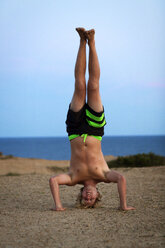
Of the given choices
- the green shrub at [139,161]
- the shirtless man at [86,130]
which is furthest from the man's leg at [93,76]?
the green shrub at [139,161]

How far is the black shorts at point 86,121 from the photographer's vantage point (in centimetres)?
626

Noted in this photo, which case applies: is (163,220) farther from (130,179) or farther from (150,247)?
(130,179)

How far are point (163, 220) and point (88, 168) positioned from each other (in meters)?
1.67

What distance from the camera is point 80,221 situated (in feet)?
18.4

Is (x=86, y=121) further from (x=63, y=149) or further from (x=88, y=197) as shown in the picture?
(x=63, y=149)

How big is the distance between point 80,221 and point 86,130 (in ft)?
5.59

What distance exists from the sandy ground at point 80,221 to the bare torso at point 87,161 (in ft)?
2.23

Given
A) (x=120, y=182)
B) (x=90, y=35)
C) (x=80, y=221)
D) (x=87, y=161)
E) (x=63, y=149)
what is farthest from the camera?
(x=63, y=149)

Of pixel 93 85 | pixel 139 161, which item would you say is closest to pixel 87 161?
pixel 93 85

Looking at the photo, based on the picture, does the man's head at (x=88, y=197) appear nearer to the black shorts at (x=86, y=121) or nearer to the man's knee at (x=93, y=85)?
the black shorts at (x=86, y=121)

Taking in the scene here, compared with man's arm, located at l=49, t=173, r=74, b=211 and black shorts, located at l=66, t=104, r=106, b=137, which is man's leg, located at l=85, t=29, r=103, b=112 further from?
man's arm, located at l=49, t=173, r=74, b=211

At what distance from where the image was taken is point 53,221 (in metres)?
5.59

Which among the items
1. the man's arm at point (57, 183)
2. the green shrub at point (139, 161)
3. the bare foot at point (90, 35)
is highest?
the bare foot at point (90, 35)

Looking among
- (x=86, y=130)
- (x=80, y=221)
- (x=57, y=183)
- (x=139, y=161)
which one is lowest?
(x=139, y=161)
